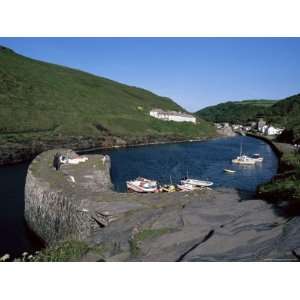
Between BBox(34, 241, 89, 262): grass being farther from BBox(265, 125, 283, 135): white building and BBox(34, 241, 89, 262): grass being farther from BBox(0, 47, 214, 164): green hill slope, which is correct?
BBox(265, 125, 283, 135): white building

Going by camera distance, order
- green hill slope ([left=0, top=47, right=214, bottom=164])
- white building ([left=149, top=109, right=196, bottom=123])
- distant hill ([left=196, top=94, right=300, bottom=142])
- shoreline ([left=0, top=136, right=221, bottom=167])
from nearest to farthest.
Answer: shoreline ([left=0, top=136, right=221, bottom=167]), green hill slope ([left=0, top=47, right=214, bottom=164]), distant hill ([left=196, top=94, right=300, bottom=142]), white building ([left=149, top=109, right=196, bottom=123])

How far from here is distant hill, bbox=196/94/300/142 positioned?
6224 cm

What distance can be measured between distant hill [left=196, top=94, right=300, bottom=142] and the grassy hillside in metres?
17.4

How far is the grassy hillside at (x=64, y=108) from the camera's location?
54000 millimetres

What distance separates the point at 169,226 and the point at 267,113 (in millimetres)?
101560

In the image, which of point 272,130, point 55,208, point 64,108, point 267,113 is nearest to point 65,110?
point 64,108

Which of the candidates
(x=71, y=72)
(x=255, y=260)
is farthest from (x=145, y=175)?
(x=71, y=72)

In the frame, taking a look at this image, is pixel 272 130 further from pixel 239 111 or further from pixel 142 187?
pixel 142 187

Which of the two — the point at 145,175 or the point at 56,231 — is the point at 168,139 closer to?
the point at 145,175

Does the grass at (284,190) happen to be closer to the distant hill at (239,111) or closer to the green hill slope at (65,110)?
the green hill slope at (65,110)

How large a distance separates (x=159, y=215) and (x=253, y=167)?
31.6 meters

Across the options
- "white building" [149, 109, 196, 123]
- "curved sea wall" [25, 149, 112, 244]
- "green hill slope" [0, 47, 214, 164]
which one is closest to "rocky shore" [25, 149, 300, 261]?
"curved sea wall" [25, 149, 112, 244]

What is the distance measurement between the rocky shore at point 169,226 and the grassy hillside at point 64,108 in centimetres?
3237

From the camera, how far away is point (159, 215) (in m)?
10.3
